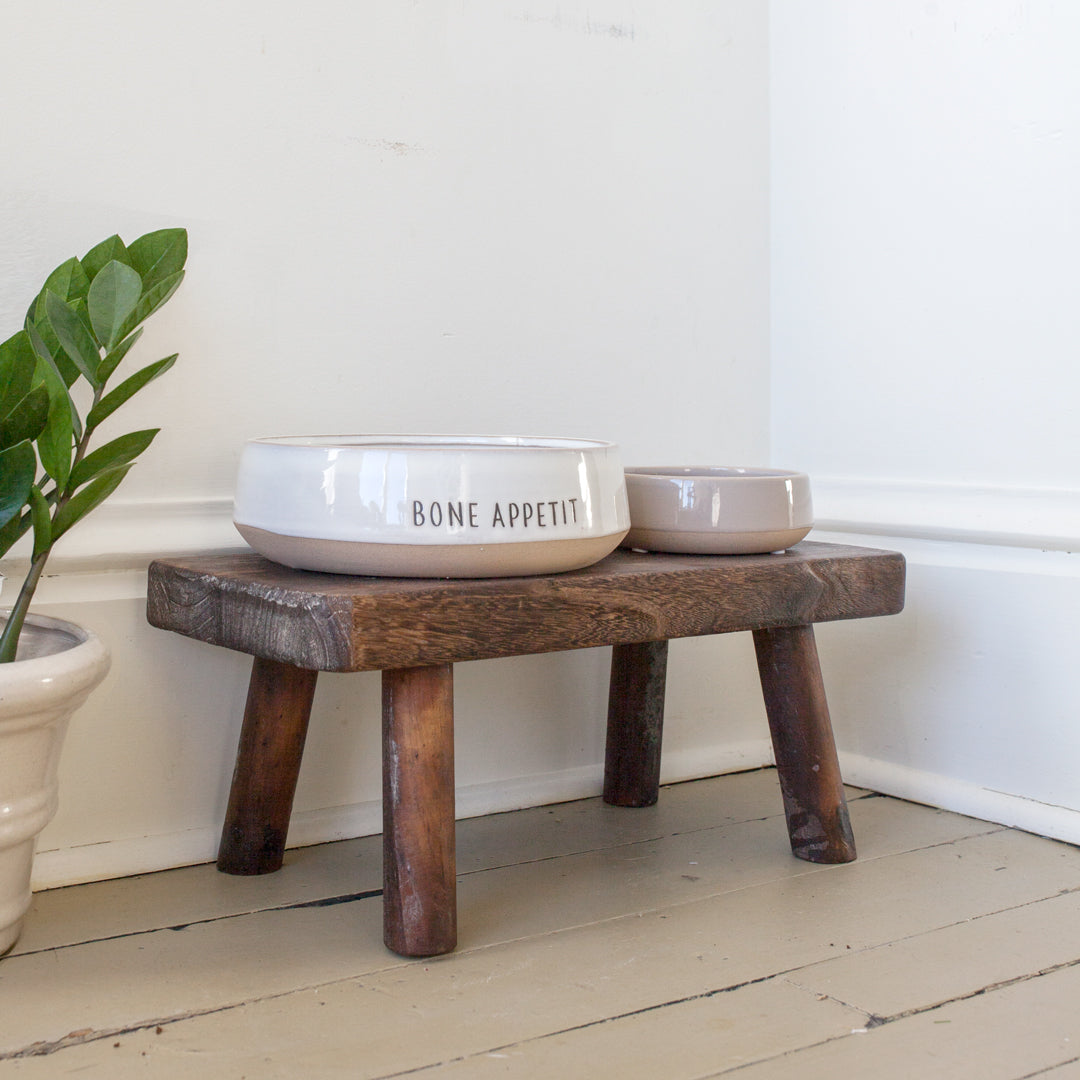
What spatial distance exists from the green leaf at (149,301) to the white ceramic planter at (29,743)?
153 millimetres

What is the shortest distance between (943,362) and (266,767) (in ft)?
1.75

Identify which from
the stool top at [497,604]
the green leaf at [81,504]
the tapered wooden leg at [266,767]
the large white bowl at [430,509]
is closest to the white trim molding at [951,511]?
the stool top at [497,604]

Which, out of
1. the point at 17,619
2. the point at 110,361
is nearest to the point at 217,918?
the point at 17,619

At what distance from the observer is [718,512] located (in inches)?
27.4

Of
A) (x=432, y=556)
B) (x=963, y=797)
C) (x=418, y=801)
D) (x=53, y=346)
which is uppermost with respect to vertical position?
(x=53, y=346)

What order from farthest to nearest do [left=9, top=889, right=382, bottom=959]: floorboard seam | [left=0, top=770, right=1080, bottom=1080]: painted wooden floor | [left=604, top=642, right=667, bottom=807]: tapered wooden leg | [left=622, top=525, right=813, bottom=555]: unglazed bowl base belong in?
[left=604, top=642, right=667, bottom=807]: tapered wooden leg, [left=622, top=525, right=813, bottom=555]: unglazed bowl base, [left=9, top=889, right=382, bottom=959]: floorboard seam, [left=0, top=770, right=1080, bottom=1080]: painted wooden floor

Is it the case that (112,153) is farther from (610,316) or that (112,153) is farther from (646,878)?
(646,878)

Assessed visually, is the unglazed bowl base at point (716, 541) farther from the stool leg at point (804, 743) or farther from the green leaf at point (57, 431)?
the green leaf at point (57, 431)

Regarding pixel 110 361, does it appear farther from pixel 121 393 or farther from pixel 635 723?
pixel 635 723

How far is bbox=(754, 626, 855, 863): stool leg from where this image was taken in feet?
2.36

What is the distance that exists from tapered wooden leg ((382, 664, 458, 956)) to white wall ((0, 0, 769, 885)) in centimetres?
20

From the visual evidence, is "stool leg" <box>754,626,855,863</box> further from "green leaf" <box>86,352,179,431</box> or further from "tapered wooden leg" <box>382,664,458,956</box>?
"green leaf" <box>86,352,179,431</box>

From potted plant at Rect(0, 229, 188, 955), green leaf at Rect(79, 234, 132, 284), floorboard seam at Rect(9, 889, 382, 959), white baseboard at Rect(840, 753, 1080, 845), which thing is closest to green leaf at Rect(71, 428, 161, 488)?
potted plant at Rect(0, 229, 188, 955)

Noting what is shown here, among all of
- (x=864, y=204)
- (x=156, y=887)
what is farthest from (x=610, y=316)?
(x=156, y=887)
